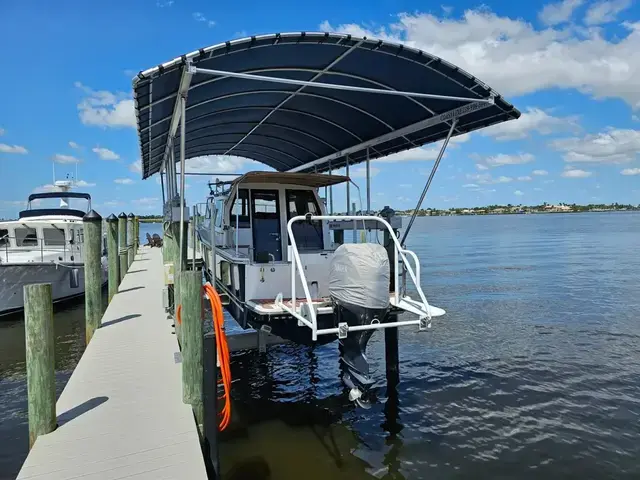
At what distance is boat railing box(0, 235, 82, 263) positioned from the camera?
1622cm

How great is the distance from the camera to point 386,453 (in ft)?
24.0

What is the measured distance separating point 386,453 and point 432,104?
19.7ft

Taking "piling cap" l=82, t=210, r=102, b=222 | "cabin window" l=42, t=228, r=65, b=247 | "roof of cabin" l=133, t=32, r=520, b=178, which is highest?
"roof of cabin" l=133, t=32, r=520, b=178

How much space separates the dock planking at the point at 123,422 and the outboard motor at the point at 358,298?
201 cm

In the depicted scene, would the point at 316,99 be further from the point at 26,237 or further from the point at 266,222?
the point at 26,237

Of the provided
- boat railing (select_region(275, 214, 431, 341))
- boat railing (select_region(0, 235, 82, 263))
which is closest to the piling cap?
boat railing (select_region(275, 214, 431, 341))

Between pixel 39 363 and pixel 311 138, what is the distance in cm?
884

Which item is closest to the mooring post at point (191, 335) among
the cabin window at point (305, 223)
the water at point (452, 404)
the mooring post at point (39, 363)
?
the mooring post at point (39, 363)

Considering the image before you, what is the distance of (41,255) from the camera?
16.0 m

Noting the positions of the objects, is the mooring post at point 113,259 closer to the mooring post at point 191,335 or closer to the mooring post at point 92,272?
the mooring post at point 92,272

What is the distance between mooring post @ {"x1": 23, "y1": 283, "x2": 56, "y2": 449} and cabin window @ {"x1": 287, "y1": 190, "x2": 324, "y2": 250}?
4.54m

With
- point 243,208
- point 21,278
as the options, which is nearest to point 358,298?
point 243,208

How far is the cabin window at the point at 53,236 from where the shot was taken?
17859 mm

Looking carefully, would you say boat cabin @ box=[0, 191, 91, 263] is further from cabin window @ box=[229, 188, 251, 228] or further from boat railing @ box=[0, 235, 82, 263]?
cabin window @ box=[229, 188, 251, 228]
